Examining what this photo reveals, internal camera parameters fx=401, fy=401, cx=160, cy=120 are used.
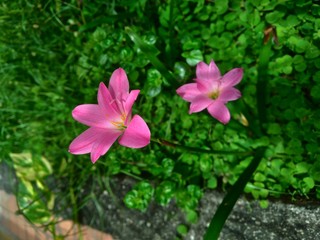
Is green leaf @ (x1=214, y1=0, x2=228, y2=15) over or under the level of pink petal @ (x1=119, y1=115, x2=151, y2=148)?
under

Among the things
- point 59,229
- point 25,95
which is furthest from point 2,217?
point 25,95

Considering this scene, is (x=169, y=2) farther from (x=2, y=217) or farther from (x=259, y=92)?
(x=2, y=217)

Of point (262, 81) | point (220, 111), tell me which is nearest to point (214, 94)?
point (220, 111)

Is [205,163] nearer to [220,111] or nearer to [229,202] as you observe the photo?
[229,202]

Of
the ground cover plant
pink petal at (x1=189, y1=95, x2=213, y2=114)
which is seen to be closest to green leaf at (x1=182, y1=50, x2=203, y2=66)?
the ground cover plant

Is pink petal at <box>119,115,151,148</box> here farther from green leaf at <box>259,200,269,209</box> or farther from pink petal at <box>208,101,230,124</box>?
green leaf at <box>259,200,269,209</box>

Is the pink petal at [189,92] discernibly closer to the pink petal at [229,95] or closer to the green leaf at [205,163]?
the pink petal at [229,95]

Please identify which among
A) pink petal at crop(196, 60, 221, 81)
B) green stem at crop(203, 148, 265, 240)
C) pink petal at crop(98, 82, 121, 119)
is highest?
pink petal at crop(98, 82, 121, 119)
